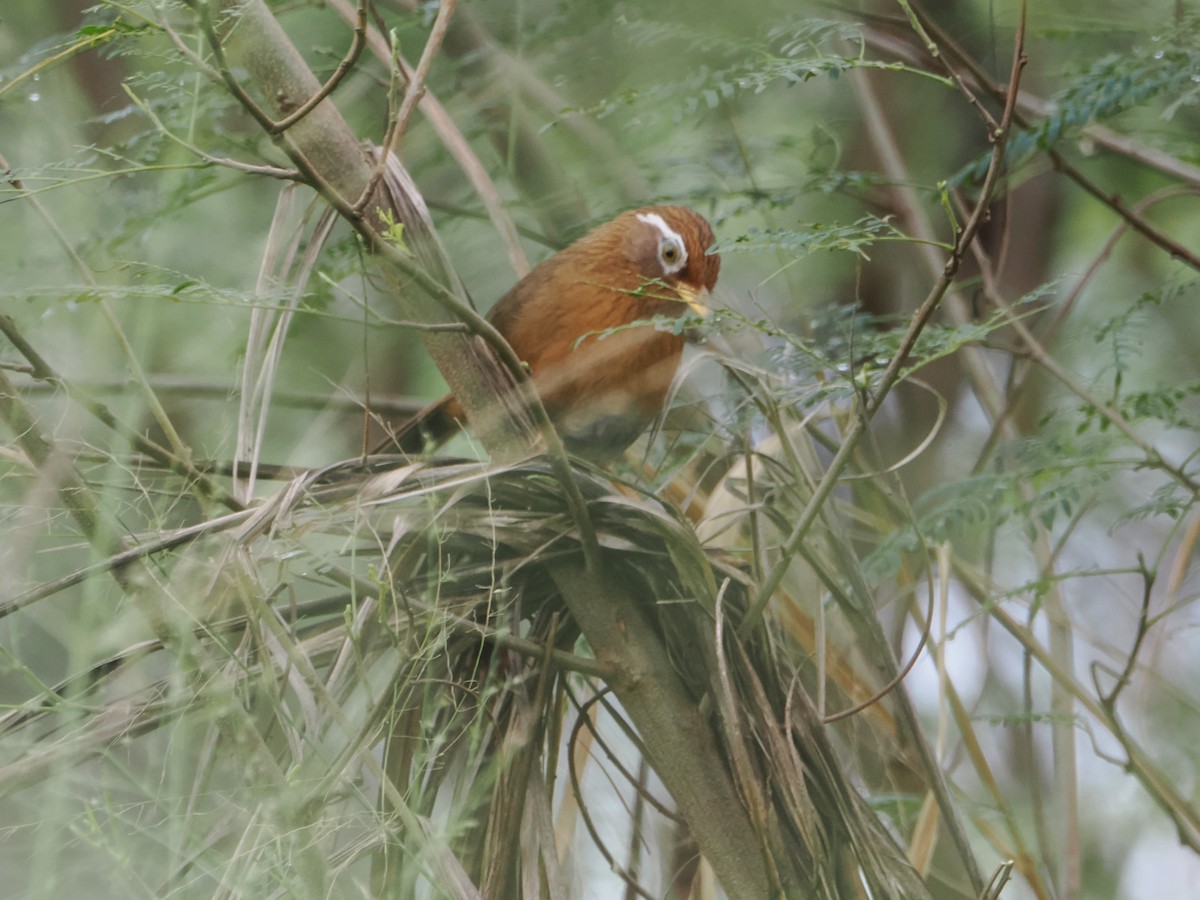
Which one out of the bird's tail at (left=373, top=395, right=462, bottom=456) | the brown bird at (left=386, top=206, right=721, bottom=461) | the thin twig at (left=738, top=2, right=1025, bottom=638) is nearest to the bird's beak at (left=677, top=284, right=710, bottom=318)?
the brown bird at (left=386, top=206, right=721, bottom=461)

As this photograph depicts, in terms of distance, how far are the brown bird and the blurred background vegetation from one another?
6cm

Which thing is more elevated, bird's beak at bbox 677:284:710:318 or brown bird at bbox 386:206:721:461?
brown bird at bbox 386:206:721:461

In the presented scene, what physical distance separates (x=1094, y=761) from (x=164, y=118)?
1.81 metres

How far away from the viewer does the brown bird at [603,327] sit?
1690mm

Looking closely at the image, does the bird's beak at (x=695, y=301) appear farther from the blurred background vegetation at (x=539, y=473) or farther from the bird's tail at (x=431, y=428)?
the bird's tail at (x=431, y=428)

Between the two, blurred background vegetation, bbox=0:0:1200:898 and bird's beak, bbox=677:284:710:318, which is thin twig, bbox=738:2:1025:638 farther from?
bird's beak, bbox=677:284:710:318

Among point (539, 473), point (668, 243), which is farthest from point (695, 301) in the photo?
point (668, 243)

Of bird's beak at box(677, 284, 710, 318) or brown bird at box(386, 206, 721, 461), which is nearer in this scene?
bird's beak at box(677, 284, 710, 318)

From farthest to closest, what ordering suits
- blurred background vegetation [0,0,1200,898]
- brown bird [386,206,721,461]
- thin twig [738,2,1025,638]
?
1. brown bird [386,206,721,461]
2. blurred background vegetation [0,0,1200,898]
3. thin twig [738,2,1025,638]

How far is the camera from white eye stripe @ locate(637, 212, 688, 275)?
1.96 metres

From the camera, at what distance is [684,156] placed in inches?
76.7

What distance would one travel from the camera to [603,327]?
6.08 ft

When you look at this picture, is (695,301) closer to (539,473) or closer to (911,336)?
(539,473)

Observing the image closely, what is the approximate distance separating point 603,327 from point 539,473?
0.74 m
